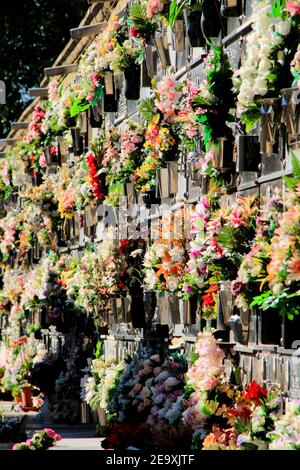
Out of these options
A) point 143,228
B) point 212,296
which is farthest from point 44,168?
point 212,296

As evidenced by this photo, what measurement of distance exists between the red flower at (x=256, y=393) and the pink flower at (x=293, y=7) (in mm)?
2684

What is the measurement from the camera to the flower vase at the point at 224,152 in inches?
340

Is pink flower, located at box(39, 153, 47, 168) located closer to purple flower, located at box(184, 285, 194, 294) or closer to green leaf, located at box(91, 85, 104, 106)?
green leaf, located at box(91, 85, 104, 106)

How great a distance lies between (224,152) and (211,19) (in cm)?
130

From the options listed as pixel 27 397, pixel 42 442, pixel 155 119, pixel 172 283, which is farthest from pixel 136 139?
pixel 27 397

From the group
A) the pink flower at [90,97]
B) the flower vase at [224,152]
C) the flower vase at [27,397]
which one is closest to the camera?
the flower vase at [224,152]

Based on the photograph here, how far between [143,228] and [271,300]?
4.49 m

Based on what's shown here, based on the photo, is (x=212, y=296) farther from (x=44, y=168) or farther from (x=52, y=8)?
(x=52, y=8)

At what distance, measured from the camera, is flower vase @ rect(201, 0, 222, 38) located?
916 centimetres

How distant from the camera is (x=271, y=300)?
7242 millimetres

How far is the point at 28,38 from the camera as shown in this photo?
3148 centimetres

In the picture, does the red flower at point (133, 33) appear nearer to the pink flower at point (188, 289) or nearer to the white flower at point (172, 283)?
the white flower at point (172, 283)

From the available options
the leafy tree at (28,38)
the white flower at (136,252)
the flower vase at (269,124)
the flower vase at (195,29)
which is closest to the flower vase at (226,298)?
the flower vase at (269,124)

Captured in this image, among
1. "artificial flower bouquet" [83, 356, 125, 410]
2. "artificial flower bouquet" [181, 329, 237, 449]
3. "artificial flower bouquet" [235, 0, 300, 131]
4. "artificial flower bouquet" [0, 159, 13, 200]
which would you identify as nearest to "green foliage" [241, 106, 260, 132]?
"artificial flower bouquet" [235, 0, 300, 131]
